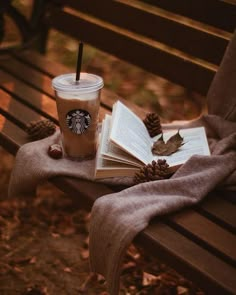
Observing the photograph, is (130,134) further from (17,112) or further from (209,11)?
(209,11)

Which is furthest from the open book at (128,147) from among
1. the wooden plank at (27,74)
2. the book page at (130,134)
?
the wooden plank at (27,74)

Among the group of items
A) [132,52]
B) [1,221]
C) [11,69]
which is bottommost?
[1,221]

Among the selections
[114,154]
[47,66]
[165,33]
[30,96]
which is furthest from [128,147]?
[47,66]

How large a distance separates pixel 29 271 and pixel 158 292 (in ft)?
1.57

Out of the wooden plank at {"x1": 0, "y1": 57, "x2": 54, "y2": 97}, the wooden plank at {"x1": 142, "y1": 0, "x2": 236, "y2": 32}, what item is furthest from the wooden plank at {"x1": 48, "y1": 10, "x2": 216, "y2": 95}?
the wooden plank at {"x1": 0, "y1": 57, "x2": 54, "y2": 97}

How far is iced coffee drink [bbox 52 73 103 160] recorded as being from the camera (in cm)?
164

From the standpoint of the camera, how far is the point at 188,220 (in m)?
1.52

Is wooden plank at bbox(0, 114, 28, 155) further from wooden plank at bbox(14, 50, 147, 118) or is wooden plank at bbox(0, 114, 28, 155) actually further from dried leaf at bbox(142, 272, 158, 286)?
dried leaf at bbox(142, 272, 158, 286)

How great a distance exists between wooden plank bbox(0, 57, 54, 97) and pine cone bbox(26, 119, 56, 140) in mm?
367

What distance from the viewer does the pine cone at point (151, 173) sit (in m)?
1.61

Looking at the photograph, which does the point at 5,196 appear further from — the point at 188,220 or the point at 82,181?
the point at 188,220

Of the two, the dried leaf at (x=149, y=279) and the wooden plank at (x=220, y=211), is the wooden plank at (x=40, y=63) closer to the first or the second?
the dried leaf at (x=149, y=279)

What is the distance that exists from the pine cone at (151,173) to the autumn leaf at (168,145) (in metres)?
0.14

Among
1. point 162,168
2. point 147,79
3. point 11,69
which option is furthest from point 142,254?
point 147,79
